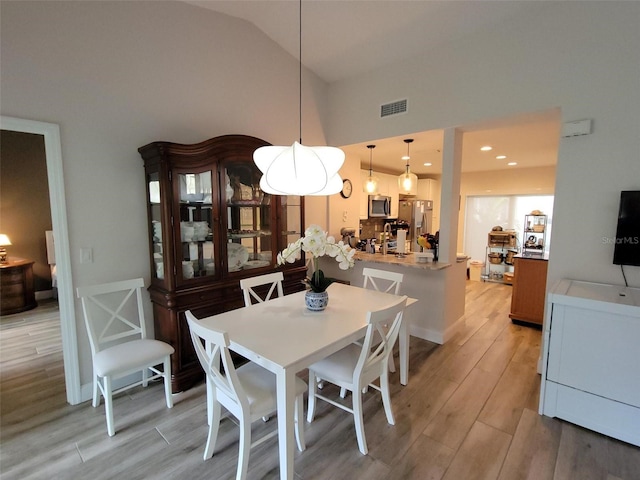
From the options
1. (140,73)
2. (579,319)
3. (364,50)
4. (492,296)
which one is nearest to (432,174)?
(492,296)

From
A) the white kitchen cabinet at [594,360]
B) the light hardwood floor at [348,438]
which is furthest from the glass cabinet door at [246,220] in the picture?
the white kitchen cabinet at [594,360]

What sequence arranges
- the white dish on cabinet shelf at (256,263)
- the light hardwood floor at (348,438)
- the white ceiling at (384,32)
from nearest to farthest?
1. the light hardwood floor at (348,438)
2. the white ceiling at (384,32)
3. the white dish on cabinet shelf at (256,263)

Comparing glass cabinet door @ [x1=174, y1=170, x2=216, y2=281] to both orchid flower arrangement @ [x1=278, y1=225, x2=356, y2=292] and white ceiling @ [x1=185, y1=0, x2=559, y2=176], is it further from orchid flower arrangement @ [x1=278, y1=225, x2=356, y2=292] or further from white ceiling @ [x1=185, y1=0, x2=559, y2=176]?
white ceiling @ [x1=185, y1=0, x2=559, y2=176]

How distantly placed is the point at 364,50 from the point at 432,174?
4.75 m

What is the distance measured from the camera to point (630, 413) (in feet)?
6.39

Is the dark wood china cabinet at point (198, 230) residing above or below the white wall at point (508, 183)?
below

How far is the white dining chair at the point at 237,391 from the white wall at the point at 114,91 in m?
1.33

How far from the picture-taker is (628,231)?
2.29 meters

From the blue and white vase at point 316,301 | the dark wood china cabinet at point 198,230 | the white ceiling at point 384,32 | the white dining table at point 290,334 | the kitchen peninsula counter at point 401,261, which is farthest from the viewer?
the kitchen peninsula counter at point 401,261

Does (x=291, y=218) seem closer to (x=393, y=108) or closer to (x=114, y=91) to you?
(x=393, y=108)

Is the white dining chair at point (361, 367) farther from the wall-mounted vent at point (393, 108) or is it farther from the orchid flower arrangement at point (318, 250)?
the wall-mounted vent at point (393, 108)

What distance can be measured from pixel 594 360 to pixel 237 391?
7.67ft

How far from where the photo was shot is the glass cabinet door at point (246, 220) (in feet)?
9.45

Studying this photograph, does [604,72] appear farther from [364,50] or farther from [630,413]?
[630,413]
